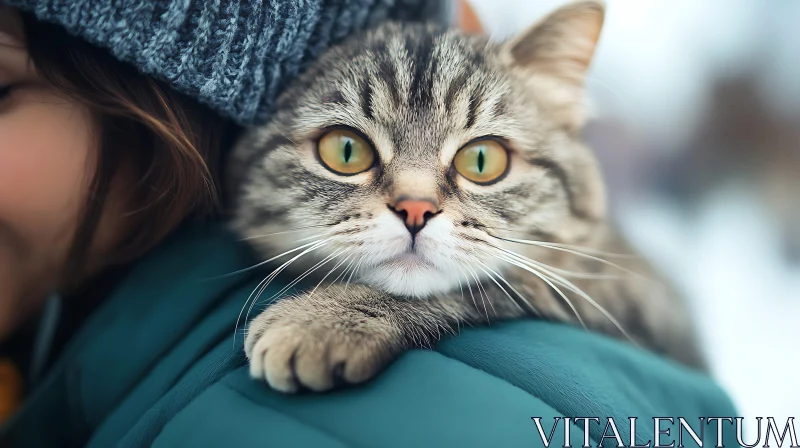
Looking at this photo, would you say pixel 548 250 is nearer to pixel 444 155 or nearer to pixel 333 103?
pixel 444 155

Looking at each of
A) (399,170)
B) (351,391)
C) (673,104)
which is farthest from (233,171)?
(673,104)

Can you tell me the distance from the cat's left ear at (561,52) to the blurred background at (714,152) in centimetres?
3

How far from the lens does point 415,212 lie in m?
0.49

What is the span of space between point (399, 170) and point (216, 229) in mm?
240

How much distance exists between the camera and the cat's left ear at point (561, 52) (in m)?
0.60

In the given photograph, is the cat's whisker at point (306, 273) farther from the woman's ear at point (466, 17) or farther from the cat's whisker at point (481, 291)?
the woman's ear at point (466, 17)

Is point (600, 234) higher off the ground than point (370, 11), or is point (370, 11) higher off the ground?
point (370, 11)

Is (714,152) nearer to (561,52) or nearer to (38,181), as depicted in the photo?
(561,52)

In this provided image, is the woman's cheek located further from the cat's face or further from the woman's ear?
the woman's ear

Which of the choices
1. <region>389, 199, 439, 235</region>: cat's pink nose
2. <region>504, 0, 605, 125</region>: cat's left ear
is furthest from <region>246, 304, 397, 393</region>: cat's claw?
<region>504, 0, 605, 125</region>: cat's left ear

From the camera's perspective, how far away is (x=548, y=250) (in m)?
0.60

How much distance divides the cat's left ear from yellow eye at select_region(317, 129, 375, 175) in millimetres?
232

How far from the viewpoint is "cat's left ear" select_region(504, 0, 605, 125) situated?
0.60 m

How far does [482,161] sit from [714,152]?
44 centimetres
